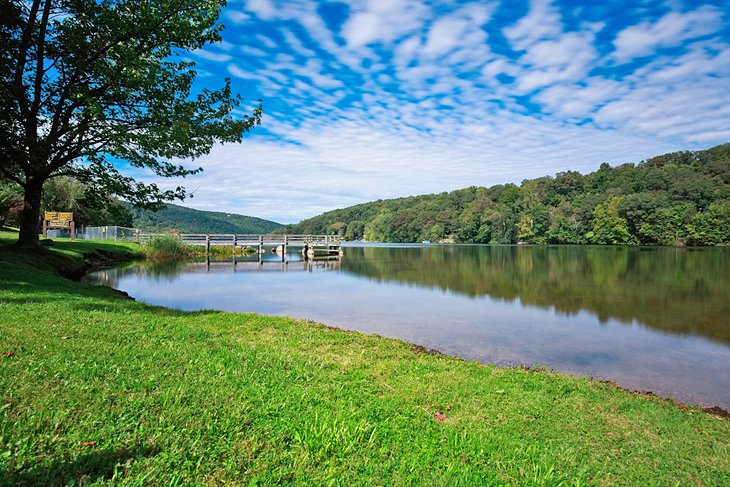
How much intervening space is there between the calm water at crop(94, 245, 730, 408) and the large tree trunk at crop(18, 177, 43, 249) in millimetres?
3905

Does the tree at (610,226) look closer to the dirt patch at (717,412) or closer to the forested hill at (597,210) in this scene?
the forested hill at (597,210)

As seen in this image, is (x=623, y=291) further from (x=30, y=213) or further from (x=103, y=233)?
(x=103, y=233)

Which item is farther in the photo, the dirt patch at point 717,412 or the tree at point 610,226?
the tree at point 610,226

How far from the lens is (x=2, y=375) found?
14.4 ft

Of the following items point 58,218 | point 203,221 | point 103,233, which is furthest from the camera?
point 203,221

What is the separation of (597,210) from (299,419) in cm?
11016

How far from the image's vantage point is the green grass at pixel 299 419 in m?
3.36

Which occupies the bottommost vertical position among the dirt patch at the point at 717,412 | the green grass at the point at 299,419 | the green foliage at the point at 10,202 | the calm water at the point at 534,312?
the calm water at the point at 534,312

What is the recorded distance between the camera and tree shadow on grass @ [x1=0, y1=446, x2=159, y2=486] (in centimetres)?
288

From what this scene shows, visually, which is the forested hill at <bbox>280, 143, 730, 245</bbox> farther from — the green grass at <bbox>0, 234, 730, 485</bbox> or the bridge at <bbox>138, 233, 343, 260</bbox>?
the green grass at <bbox>0, 234, 730, 485</bbox>

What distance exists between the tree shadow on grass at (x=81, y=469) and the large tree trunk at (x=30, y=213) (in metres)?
18.2

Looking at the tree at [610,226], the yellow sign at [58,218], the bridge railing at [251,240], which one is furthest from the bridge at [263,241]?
the tree at [610,226]

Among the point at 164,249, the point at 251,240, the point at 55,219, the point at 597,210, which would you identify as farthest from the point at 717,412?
the point at 597,210

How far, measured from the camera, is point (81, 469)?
10.1 feet
